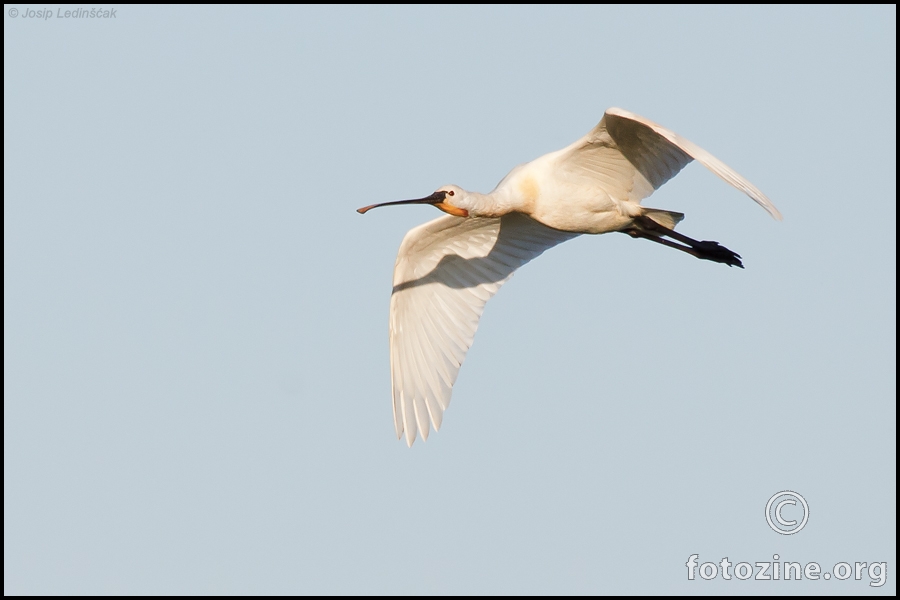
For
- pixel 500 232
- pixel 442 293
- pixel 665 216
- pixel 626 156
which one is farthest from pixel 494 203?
pixel 442 293

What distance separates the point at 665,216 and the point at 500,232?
2.52 metres

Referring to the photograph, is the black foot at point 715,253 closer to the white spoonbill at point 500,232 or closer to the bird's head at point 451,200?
the white spoonbill at point 500,232

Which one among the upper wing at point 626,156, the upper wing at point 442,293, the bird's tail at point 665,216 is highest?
the upper wing at point 626,156

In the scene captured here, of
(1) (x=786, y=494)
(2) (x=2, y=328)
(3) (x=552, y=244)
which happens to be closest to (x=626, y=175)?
(3) (x=552, y=244)

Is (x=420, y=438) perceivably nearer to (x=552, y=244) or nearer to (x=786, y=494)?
(x=552, y=244)

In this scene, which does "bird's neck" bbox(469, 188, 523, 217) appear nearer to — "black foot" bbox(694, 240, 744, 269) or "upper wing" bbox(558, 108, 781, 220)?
"upper wing" bbox(558, 108, 781, 220)

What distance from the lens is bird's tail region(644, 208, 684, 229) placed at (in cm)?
1769

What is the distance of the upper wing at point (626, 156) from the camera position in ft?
53.3

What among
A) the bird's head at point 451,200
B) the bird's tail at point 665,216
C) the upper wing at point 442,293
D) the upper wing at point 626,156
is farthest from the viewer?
the upper wing at point 442,293

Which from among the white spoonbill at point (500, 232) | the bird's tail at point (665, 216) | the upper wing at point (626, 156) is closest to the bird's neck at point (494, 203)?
the white spoonbill at point (500, 232)

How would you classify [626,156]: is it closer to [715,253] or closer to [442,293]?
[715,253]

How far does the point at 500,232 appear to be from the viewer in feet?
63.3

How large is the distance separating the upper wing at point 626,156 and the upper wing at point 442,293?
6.14ft

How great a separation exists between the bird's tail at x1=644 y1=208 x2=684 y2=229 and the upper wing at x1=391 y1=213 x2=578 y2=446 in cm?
174
